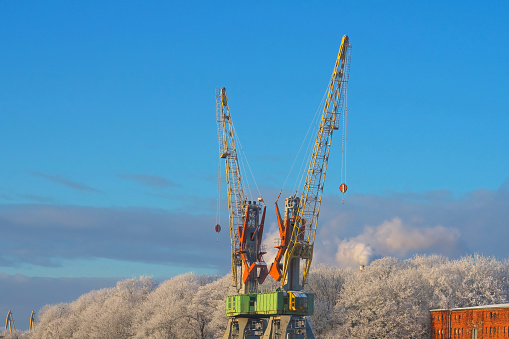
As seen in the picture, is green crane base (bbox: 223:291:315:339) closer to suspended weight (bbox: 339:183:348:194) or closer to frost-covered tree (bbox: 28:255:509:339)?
frost-covered tree (bbox: 28:255:509:339)

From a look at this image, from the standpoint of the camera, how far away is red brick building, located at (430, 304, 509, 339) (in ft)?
287

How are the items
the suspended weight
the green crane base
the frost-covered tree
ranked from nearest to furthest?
the suspended weight, the green crane base, the frost-covered tree

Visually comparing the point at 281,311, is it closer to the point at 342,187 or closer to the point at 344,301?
the point at 342,187

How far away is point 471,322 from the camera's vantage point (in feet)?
301

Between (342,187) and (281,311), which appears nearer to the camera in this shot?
(342,187)

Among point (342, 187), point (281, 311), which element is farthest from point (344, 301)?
point (342, 187)

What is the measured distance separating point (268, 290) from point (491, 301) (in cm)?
3451

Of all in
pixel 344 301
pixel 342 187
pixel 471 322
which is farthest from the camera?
pixel 344 301

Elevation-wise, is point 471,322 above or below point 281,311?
below

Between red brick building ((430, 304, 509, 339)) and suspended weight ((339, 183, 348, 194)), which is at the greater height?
suspended weight ((339, 183, 348, 194))

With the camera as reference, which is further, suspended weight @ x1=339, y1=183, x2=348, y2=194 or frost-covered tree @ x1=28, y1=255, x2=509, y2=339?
frost-covered tree @ x1=28, y1=255, x2=509, y2=339

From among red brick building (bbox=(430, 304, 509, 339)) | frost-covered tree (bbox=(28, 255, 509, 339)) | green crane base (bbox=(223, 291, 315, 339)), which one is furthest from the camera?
frost-covered tree (bbox=(28, 255, 509, 339))

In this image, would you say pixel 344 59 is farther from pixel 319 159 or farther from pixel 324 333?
pixel 324 333

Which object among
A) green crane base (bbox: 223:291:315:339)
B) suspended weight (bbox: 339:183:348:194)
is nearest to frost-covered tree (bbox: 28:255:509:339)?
green crane base (bbox: 223:291:315:339)
